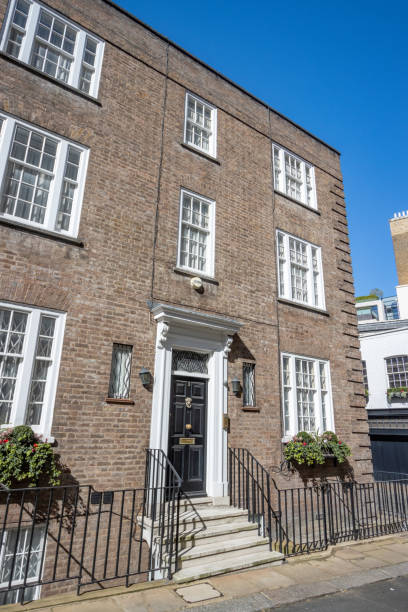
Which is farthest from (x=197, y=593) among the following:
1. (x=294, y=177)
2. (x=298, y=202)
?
(x=294, y=177)

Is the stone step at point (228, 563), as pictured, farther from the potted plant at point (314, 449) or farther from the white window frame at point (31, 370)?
the white window frame at point (31, 370)

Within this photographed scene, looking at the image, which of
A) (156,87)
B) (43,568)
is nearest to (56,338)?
(43,568)

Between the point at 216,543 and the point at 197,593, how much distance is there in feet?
3.87

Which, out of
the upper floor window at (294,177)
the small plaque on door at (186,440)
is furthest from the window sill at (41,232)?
the upper floor window at (294,177)

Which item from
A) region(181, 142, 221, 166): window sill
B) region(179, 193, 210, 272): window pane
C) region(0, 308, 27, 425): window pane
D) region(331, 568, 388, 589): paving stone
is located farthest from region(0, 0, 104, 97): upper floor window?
region(331, 568, 388, 589): paving stone

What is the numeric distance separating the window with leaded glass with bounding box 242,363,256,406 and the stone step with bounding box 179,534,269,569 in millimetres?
2707

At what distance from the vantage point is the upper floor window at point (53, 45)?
7.42m

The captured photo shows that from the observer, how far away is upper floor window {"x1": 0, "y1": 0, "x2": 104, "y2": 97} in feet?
24.3

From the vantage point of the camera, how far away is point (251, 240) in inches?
388

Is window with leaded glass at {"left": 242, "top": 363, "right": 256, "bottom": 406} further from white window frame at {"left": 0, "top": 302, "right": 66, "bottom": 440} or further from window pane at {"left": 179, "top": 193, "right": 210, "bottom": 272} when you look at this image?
white window frame at {"left": 0, "top": 302, "right": 66, "bottom": 440}

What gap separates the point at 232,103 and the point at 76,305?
7747 millimetres

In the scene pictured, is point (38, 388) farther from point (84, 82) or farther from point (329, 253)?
point (329, 253)

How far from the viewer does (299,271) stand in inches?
435

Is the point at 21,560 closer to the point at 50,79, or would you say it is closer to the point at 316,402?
the point at 316,402
